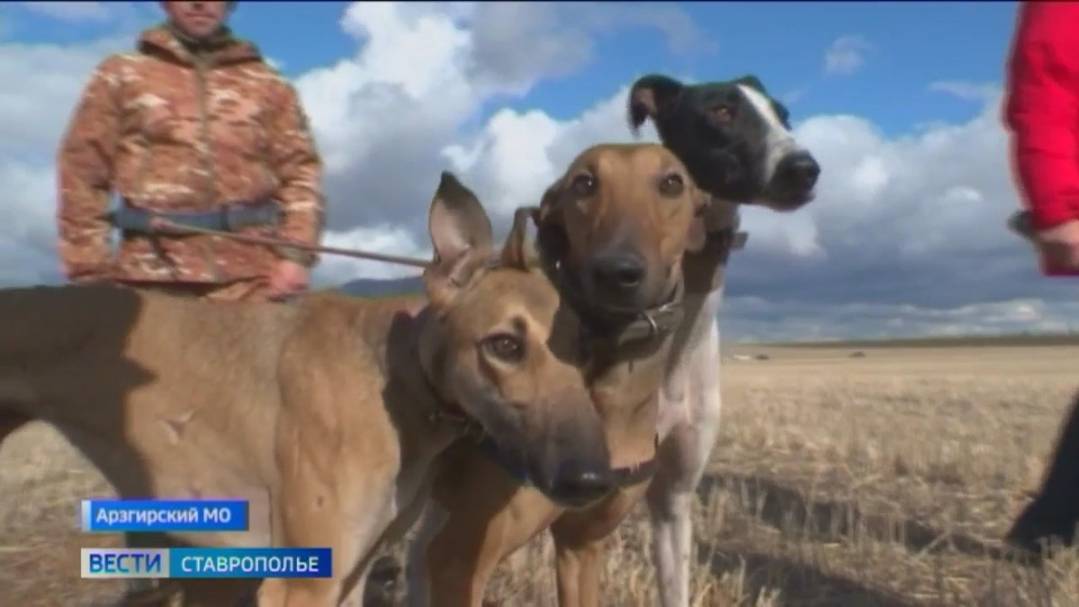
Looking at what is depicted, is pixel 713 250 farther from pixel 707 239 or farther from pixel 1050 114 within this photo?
pixel 1050 114

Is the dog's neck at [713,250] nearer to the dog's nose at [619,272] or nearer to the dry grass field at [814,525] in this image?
the dog's nose at [619,272]

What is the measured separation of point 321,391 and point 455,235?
77 centimetres

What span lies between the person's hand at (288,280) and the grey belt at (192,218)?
0.80 ft

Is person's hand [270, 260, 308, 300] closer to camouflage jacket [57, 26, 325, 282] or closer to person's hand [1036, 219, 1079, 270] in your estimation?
camouflage jacket [57, 26, 325, 282]

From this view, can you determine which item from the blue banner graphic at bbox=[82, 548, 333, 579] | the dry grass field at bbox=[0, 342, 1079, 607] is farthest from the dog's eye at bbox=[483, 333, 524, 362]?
the dry grass field at bbox=[0, 342, 1079, 607]

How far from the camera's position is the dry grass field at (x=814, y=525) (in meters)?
6.61

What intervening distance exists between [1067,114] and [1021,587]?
316 cm

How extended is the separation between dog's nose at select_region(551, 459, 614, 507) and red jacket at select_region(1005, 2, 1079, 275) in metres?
1.73

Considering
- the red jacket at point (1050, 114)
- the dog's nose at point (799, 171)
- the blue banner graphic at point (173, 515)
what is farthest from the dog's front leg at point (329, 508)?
the red jacket at point (1050, 114)

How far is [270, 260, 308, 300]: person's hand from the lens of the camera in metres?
6.12

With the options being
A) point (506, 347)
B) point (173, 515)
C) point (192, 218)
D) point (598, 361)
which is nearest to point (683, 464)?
point (598, 361)

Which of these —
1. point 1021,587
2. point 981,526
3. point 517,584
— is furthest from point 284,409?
point 981,526

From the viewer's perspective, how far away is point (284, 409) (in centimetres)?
476

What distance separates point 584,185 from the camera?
527 cm
